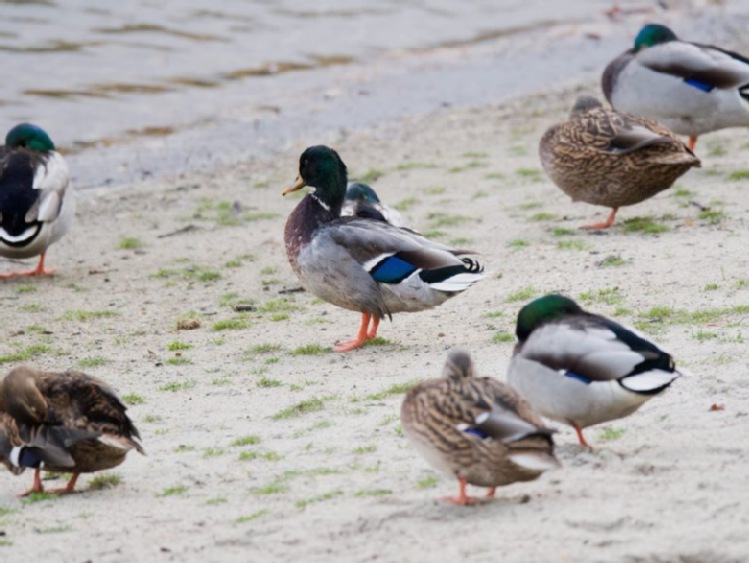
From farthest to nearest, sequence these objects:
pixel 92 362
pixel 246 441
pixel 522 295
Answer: pixel 522 295 → pixel 92 362 → pixel 246 441

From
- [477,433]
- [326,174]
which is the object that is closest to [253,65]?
[326,174]

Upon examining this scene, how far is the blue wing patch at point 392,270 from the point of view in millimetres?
8469

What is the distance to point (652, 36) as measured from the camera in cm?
1301

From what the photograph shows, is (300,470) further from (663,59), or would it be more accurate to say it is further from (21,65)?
(21,65)

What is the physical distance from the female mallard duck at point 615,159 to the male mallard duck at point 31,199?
3.86 meters

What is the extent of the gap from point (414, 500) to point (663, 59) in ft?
26.0

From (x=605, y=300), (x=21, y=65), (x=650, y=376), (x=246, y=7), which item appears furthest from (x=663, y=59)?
(x=246, y=7)

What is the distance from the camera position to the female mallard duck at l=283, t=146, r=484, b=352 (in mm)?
8453

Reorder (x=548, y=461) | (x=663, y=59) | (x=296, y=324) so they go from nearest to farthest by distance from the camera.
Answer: (x=548, y=461) → (x=296, y=324) → (x=663, y=59)

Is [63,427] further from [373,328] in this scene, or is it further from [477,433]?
[373,328]

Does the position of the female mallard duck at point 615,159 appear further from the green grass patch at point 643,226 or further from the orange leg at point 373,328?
the orange leg at point 373,328

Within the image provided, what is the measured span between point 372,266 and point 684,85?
499 cm

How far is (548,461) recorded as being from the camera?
5184 mm

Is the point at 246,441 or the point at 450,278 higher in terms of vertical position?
the point at 450,278
